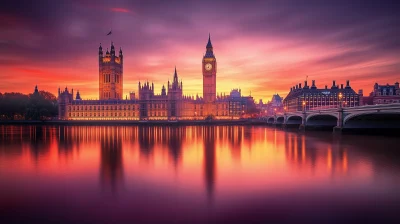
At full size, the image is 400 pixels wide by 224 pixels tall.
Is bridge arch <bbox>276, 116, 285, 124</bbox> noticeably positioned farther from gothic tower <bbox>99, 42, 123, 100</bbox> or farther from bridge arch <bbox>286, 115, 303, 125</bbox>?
gothic tower <bbox>99, 42, 123, 100</bbox>

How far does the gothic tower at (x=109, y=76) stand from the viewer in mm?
121062

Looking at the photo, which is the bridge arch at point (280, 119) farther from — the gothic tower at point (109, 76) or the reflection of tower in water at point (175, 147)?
the gothic tower at point (109, 76)

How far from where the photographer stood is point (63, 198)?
1072 cm

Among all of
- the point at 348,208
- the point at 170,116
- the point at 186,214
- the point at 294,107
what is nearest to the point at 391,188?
the point at 348,208

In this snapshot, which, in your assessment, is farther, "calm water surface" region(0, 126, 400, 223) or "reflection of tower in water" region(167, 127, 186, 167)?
"reflection of tower in water" region(167, 127, 186, 167)

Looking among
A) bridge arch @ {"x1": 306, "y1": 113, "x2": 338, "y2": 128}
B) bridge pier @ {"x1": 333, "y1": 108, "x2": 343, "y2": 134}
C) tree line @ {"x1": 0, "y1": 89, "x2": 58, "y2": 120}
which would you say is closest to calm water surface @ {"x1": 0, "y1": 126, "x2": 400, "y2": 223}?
bridge pier @ {"x1": 333, "y1": 108, "x2": 343, "y2": 134}

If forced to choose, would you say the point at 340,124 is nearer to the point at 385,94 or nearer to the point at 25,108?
the point at 385,94

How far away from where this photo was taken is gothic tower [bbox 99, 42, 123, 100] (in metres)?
121

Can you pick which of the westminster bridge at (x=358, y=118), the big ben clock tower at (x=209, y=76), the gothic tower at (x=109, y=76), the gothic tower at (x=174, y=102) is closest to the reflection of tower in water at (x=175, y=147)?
the westminster bridge at (x=358, y=118)

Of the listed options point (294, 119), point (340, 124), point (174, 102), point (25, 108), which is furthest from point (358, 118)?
point (25, 108)

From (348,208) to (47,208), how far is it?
10677mm

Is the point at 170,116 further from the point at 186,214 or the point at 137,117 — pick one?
the point at 186,214

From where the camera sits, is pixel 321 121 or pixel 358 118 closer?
pixel 358 118

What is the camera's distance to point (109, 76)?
399 feet
